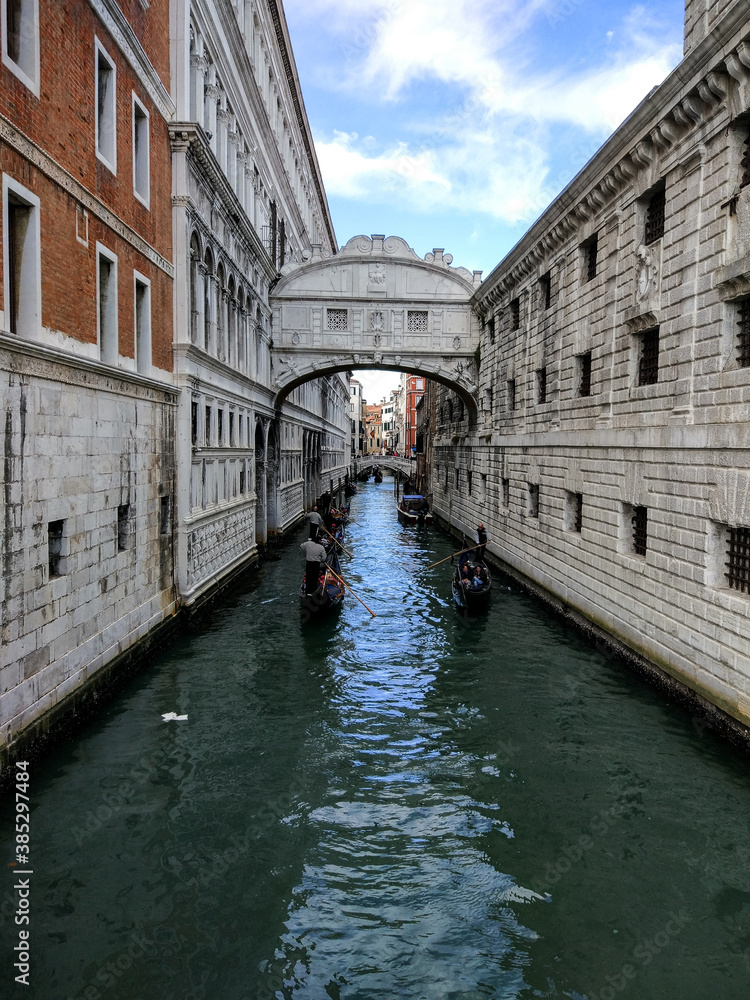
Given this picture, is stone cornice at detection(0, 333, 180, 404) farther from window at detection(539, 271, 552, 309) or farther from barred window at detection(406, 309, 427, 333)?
barred window at detection(406, 309, 427, 333)

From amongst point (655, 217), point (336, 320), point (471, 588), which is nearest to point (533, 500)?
point (471, 588)

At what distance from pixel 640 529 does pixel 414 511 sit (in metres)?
21.0

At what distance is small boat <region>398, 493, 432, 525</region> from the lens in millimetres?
31094

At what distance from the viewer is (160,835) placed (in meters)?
6.16

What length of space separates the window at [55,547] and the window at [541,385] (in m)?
11.8

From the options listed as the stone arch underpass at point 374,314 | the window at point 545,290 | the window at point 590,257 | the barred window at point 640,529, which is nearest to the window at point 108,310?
the barred window at point 640,529

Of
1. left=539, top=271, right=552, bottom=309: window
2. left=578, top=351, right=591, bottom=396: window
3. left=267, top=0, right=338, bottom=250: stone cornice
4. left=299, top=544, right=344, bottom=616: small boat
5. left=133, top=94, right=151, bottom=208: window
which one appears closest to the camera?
left=133, top=94, right=151, bottom=208: window

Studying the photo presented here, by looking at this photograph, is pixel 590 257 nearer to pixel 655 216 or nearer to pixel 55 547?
pixel 655 216

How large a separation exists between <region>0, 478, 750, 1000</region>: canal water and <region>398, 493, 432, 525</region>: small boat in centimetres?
2033

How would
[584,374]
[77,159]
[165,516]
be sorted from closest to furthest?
[77,159] → [165,516] → [584,374]

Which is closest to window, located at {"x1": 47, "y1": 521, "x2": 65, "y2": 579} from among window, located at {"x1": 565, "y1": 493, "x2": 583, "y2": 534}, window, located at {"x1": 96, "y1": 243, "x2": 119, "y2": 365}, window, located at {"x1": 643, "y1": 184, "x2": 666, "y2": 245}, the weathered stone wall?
the weathered stone wall

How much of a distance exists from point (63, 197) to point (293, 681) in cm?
713

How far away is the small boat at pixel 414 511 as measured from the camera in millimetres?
31094

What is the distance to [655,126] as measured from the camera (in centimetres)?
980
